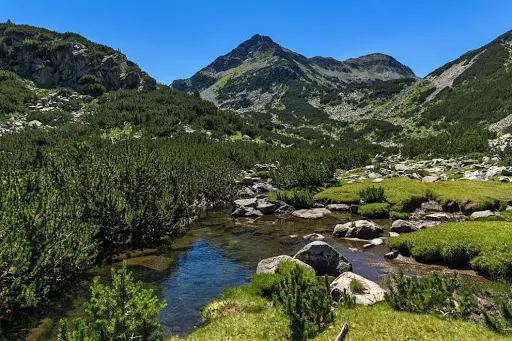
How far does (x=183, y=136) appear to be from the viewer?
241 ft

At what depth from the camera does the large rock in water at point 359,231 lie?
2755 cm

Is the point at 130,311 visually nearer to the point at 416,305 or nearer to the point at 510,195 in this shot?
the point at 416,305

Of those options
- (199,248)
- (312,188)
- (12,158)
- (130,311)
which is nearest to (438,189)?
(312,188)

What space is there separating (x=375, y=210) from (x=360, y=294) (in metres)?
20.6

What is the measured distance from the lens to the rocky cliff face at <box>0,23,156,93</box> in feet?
358

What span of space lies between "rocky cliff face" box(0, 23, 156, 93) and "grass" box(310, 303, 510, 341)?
110 meters

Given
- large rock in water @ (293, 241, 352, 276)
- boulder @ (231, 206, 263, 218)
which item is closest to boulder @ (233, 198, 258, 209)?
boulder @ (231, 206, 263, 218)

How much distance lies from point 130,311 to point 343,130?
129 meters

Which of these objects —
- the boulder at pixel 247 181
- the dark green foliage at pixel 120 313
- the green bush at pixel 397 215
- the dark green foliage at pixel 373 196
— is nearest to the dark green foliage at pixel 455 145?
the dark green foliage at pixel 373 196

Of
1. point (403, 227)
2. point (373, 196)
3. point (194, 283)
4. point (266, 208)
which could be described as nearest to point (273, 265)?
point (194, 283)

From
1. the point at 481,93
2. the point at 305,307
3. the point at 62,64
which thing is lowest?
the point at 305,307

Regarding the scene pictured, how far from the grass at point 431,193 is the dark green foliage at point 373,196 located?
588 millimetres

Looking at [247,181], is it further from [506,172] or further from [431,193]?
[506,172]

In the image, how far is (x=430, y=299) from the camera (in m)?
12.3
